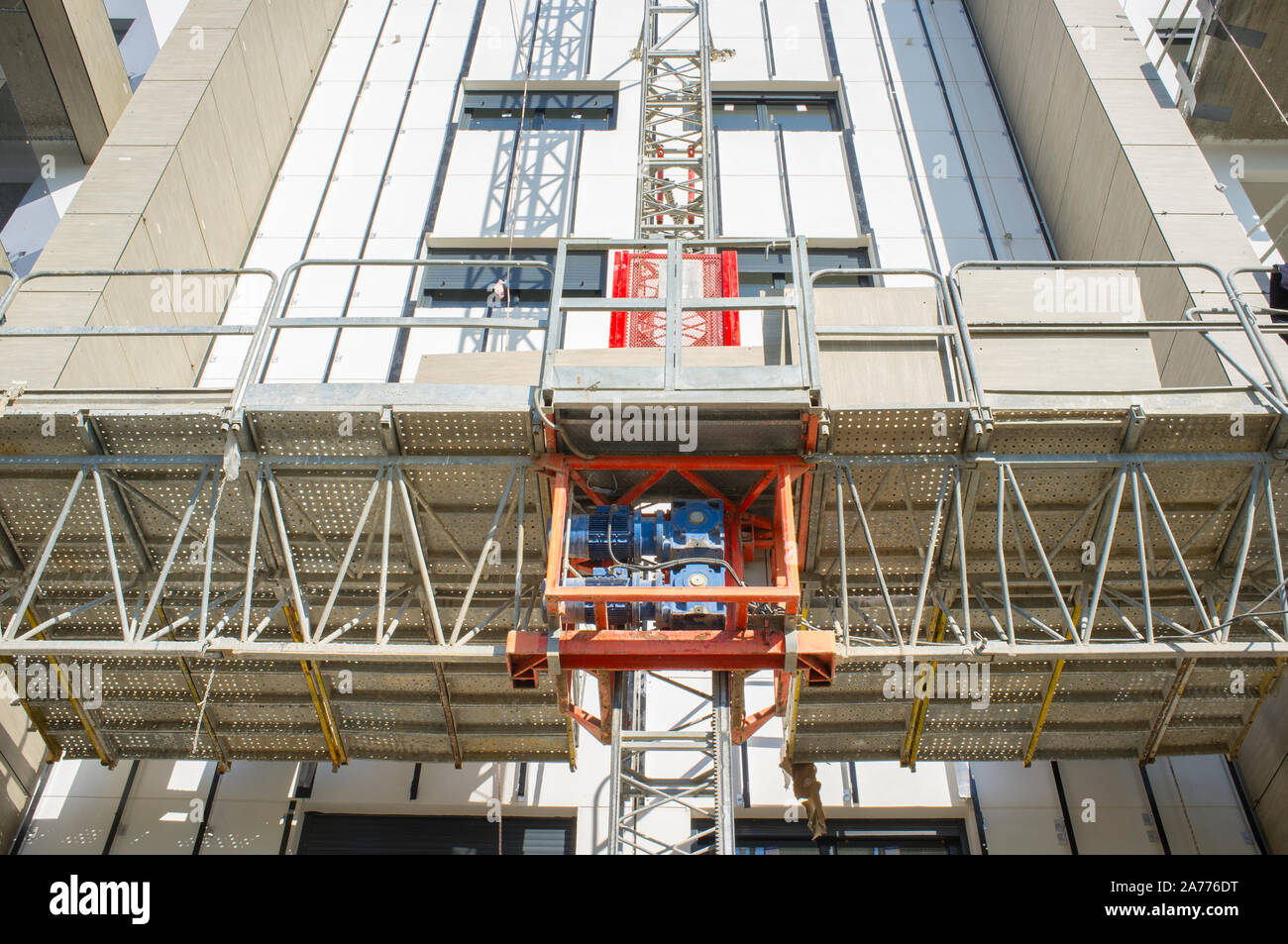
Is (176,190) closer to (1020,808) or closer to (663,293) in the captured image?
(663,293)

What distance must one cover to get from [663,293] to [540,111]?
7.77 m

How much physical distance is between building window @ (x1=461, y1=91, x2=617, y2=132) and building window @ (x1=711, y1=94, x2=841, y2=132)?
234cm

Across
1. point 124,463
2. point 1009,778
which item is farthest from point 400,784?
point 1009,778

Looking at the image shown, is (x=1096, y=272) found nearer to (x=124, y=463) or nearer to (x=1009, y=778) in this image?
(x=1009, y=778)

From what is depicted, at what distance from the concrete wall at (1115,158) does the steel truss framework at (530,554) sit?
227 cm

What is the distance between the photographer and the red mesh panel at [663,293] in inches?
477

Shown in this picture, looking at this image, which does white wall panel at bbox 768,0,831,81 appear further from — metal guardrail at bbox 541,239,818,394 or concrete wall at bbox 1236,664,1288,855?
concrete wall at bbox 1236,664,1288,855

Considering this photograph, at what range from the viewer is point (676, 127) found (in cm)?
1908

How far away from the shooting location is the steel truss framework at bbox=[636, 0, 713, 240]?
54.1 feet

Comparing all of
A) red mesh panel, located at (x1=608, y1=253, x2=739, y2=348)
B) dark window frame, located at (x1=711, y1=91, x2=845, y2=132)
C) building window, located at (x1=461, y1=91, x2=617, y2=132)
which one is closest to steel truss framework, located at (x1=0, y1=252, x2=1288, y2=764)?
red mesh panel, located at (x1=608, y1=253, x2=739, y2=348)

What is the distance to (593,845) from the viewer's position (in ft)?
37.9

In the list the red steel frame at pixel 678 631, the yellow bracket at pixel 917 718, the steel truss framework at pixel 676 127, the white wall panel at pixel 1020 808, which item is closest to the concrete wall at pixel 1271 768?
the white wall panel at pixel 1020 808
